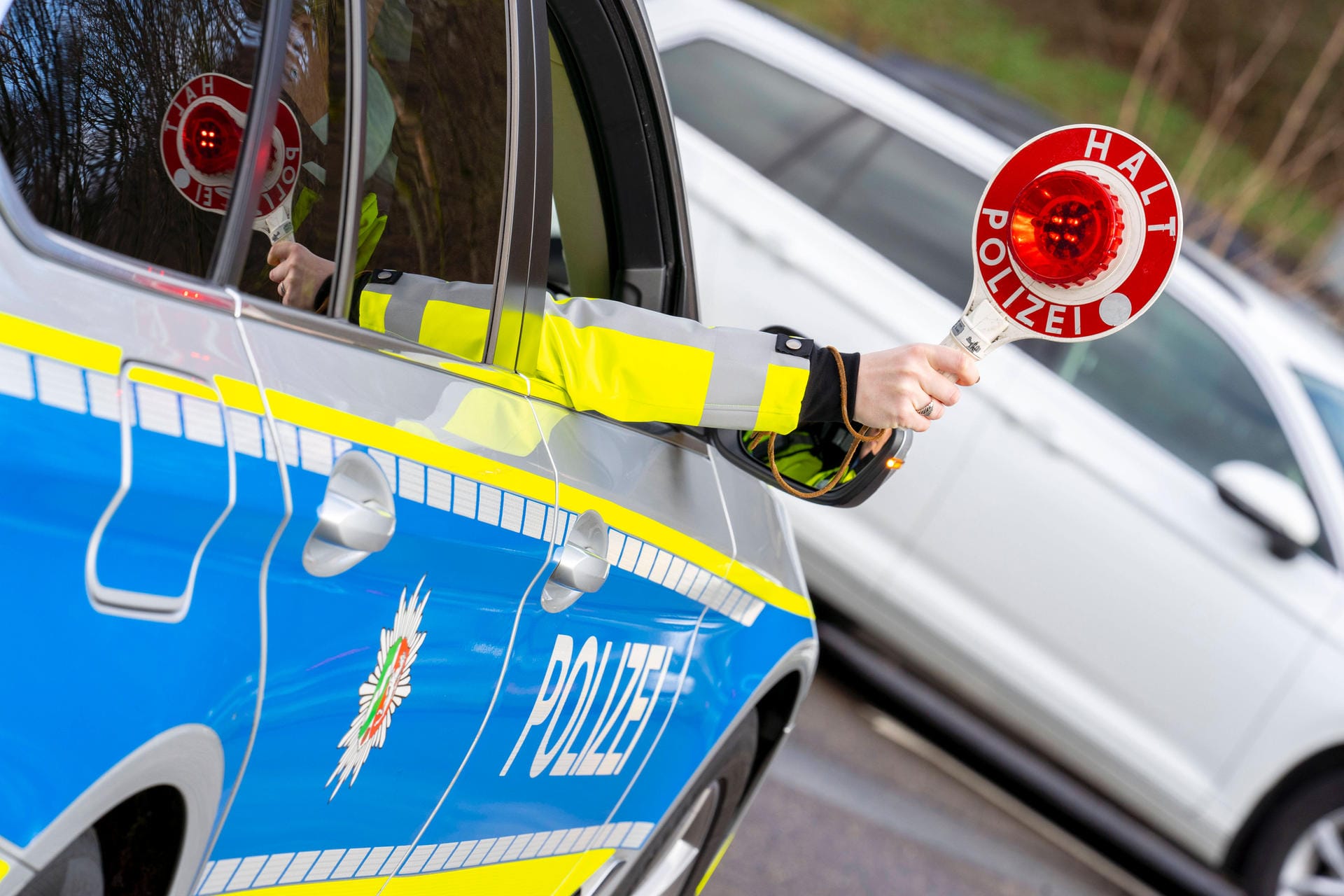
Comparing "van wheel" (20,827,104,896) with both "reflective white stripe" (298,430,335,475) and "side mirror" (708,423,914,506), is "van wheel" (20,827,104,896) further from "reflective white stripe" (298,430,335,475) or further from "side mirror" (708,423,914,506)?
"side mirror" (708,423,914,506)

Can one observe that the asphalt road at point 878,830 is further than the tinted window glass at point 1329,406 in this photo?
No

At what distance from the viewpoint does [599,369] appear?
170 centimetres

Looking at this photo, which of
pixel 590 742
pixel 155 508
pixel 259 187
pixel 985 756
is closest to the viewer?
pixel 155 508

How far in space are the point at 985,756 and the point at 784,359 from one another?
274cm

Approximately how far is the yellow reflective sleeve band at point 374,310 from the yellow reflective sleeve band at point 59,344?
1.44 ft

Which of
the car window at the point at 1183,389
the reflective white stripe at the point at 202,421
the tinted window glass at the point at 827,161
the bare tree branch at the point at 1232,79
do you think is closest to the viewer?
the reflective white stripe at the point at 202,421

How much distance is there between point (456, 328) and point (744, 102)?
3.11 meters

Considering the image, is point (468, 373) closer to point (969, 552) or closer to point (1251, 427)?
point (969, 552)

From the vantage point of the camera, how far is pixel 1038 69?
1295 centimetres

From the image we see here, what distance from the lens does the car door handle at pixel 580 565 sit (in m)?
1.59

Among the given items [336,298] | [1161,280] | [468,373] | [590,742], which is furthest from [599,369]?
[1161,280]

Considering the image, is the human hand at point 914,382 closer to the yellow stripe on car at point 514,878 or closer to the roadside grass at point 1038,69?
the yellow stripe on car at point 514,878

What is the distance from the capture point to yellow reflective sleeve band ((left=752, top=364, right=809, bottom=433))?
172 centimetres

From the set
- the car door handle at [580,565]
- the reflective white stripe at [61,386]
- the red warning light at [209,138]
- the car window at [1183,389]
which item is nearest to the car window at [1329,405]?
the car window at [1183,389]
